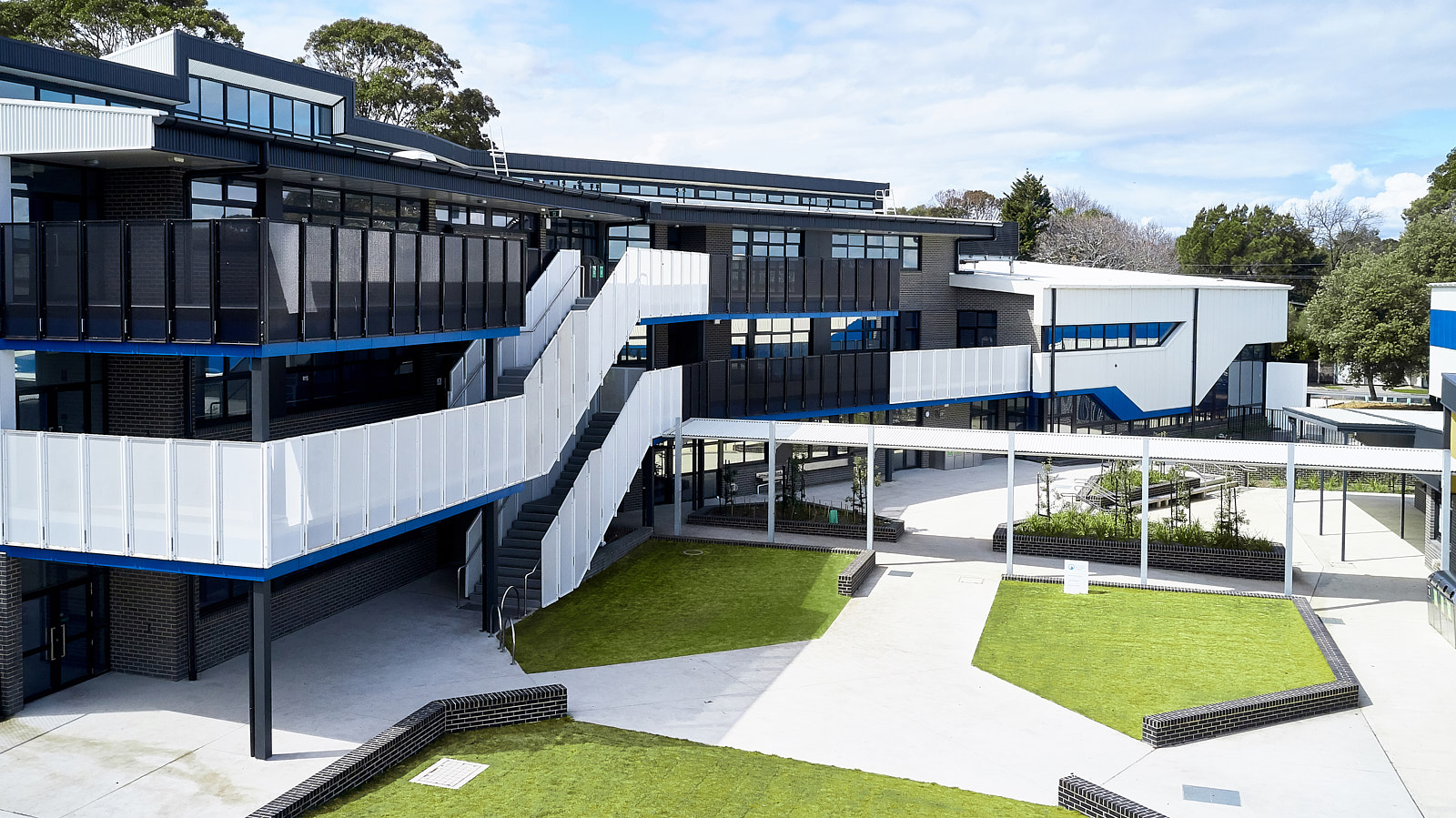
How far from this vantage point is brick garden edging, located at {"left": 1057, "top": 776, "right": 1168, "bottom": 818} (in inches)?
476

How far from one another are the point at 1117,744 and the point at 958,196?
96.6 m

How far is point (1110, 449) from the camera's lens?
23.9 metres

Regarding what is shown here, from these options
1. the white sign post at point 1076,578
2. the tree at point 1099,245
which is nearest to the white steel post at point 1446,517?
the white sign post at point 1076,578

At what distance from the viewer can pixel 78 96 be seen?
56.4 feet

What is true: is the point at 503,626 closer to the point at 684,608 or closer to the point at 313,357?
the point at 684,608

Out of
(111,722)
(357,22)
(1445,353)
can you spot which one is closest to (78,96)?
(111,722)

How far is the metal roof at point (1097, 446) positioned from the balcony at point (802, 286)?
345 cm

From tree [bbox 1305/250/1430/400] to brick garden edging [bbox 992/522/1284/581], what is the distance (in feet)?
102

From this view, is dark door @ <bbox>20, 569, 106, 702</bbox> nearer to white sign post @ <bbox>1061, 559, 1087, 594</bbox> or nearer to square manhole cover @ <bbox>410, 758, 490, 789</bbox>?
square manhole cover @ <bbox>410, 758, 490, 789</bbox>

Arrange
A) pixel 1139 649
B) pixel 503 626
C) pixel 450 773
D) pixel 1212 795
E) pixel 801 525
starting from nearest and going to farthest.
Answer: pixel 1212 795 → pixel 450 773 → pixel 1139 649 → pixel 503 626 → pixel 801 525

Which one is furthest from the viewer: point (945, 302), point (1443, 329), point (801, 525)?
point (945, 302)

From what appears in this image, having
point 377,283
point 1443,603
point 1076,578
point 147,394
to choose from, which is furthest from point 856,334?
→ point 147,394

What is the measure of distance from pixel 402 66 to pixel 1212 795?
5191 cm

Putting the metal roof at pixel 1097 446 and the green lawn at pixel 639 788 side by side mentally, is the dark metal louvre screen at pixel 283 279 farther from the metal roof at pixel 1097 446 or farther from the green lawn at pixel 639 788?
the metal roof at pixel 1097 446
